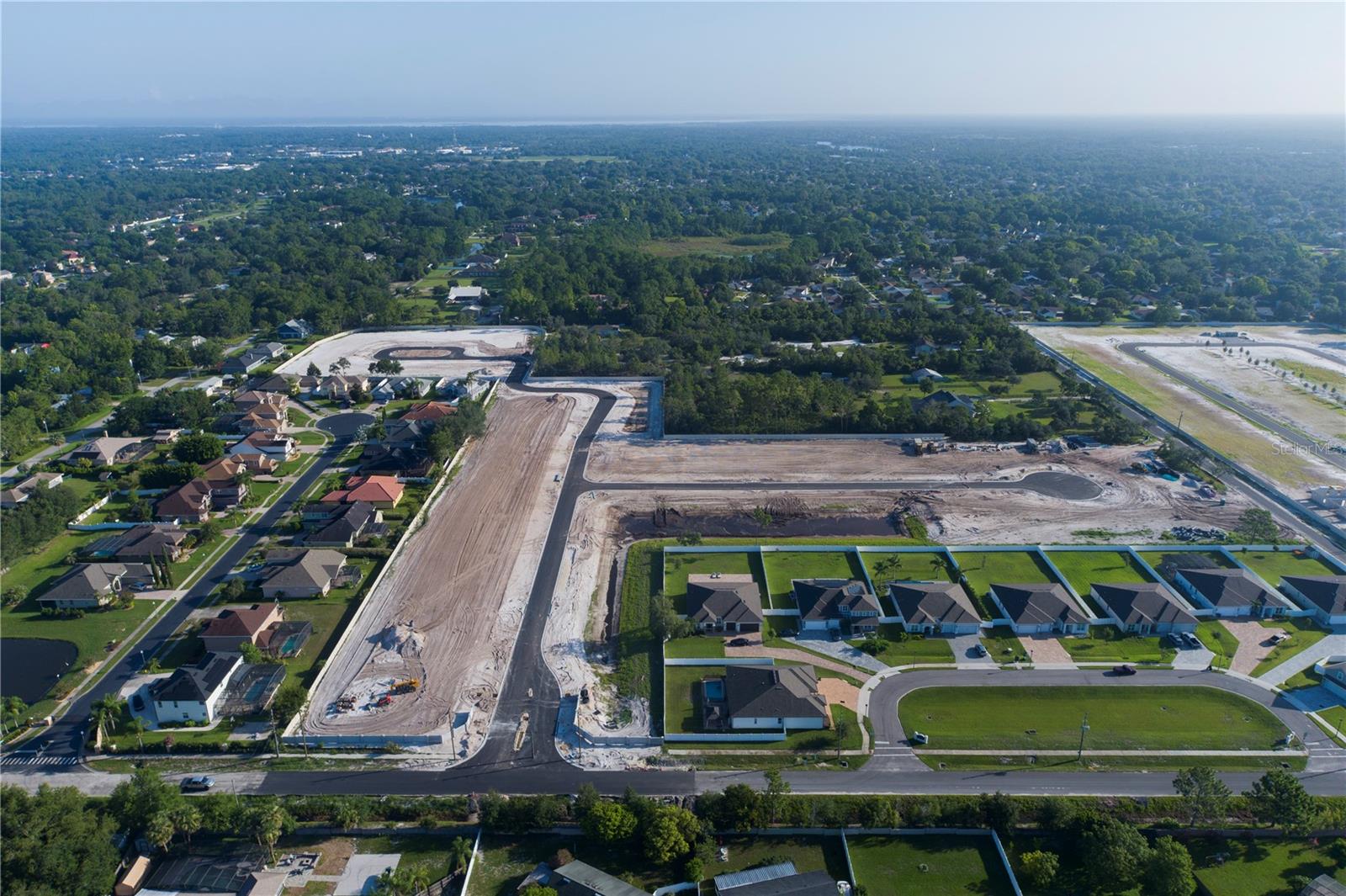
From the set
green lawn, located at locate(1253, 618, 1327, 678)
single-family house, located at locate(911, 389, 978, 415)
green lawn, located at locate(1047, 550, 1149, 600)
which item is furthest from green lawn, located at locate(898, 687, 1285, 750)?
single-family house, located at locate(911, 389, 978, 415)

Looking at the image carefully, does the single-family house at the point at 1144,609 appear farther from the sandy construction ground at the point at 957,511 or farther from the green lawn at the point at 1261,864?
the green lawn at the point at 1261,864

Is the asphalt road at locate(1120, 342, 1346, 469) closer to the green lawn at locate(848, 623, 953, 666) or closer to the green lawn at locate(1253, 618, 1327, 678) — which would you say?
the green lawn at locate(1253, 618, 1327, 678)

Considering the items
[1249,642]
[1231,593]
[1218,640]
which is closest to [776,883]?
[1218,640]

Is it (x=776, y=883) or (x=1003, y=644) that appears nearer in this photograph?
(x=776, y=883)

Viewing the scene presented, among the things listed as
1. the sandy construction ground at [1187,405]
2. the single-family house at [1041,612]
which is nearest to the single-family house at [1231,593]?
the single-family house at [1041,612]

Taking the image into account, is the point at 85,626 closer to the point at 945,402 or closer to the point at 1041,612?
the point at 1041,612
